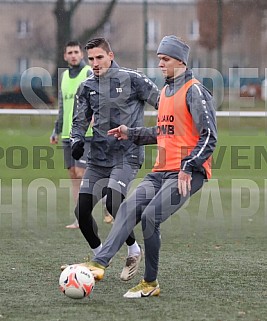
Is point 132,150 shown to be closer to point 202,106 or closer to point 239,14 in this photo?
point 202,106

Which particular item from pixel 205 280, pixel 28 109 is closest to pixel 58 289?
pixel 205 280

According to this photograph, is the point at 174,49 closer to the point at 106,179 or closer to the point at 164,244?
the point at 106,179

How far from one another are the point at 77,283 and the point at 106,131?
1.87m

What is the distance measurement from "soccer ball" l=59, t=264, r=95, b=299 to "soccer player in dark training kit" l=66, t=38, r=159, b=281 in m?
1.23

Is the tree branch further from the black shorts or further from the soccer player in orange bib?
the soccer player in orange bib

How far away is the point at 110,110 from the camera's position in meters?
8.06

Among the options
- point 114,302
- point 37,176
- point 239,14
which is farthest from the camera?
point 239,14

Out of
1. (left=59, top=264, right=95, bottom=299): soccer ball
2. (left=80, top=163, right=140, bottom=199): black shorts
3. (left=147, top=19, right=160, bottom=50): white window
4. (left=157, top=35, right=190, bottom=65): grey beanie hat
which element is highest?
(left=147, top=19, right=160, bottom=50): white window

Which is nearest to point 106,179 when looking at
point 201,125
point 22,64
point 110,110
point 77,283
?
point 110,110

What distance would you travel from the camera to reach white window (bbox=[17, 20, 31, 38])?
1852 centimetres

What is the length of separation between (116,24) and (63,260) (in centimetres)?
1072

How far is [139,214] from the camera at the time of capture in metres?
6.95

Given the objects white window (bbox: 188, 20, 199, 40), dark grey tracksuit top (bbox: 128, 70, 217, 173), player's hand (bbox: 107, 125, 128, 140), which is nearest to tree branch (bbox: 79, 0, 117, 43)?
white window (bbox: 188, 20, 199, 40)

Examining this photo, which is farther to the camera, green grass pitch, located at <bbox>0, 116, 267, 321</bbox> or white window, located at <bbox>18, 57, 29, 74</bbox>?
white window, located at <bbox>18, 57, 29, 74</bbox>
